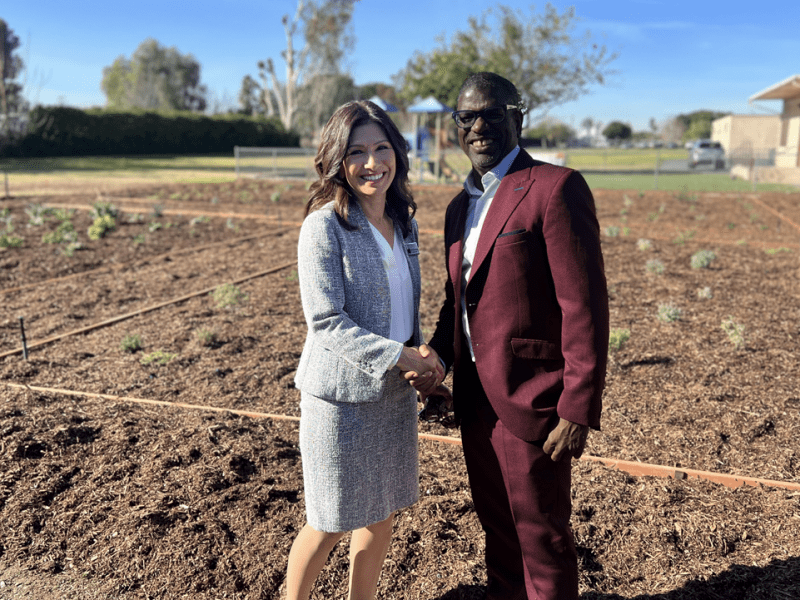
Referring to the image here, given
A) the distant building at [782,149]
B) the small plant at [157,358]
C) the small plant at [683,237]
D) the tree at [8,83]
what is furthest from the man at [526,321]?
the tree at [8,83]

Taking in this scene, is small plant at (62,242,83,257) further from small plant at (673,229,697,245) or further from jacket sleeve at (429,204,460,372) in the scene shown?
small plant at (673,229,697,245)

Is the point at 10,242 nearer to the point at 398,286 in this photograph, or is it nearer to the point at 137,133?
the point at 398,286

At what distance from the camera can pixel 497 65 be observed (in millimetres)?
29750

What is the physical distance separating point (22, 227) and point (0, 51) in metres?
32.4

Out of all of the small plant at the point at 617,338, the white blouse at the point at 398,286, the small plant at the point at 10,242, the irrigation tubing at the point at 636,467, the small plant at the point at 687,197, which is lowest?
the irrigation tubing at the point at 636,467

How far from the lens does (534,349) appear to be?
195 cm

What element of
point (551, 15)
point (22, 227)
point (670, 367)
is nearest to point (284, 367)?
point (670, 367)

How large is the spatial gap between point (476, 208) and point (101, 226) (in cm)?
932

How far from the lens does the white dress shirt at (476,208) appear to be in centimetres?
204

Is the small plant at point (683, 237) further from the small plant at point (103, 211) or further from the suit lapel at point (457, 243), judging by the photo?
the small plant at point (103, 211)

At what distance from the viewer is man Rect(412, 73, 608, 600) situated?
184 cm

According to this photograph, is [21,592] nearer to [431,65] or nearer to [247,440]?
[247,440]

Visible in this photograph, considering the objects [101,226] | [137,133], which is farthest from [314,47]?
[101,226]

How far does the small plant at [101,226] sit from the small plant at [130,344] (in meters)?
5.31
